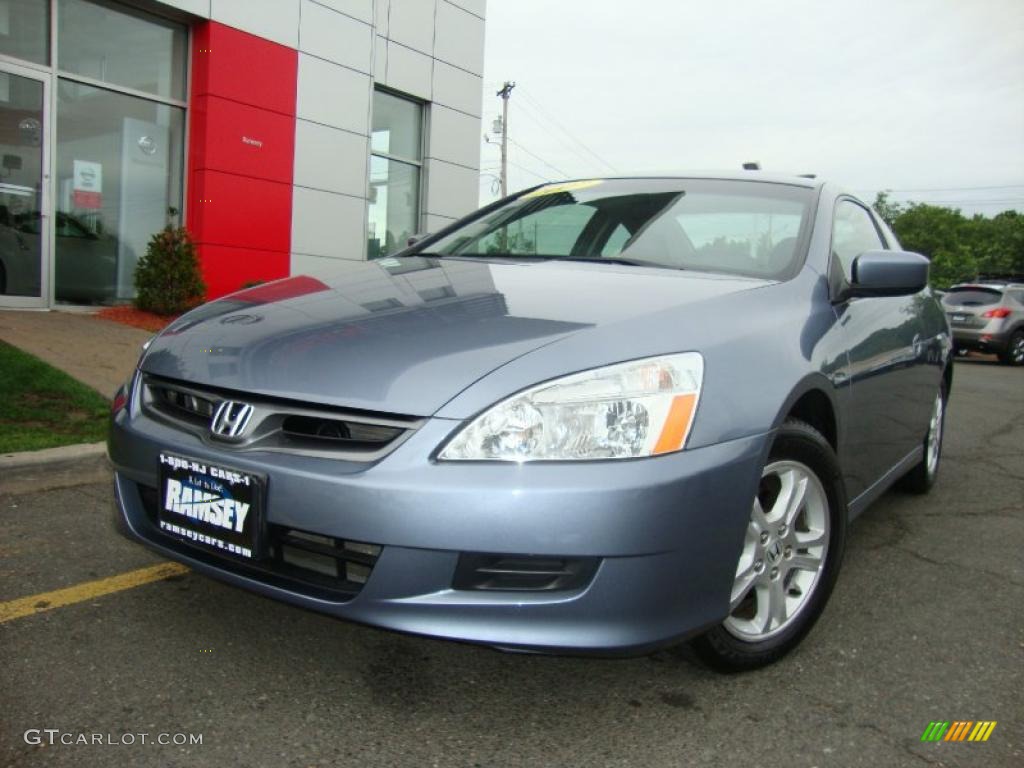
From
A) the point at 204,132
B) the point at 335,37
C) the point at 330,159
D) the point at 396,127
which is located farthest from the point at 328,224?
the point at 335,37

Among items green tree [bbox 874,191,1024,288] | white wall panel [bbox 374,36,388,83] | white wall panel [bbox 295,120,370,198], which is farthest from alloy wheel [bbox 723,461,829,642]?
green tree [bbox 874,191,1024,288]

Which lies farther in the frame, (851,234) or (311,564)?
(851,234)

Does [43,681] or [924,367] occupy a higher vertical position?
[924,367]

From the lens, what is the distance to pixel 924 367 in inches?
146

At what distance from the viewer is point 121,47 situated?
31.3ft

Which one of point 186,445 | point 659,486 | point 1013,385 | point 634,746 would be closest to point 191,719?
point 186,445

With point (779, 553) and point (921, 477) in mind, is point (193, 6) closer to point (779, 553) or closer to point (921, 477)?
point (921, 477)

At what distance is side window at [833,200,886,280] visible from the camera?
119 inches

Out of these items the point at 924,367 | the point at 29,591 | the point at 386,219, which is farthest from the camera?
the point at 386,219

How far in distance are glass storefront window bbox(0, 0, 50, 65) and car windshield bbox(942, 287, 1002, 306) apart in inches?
552

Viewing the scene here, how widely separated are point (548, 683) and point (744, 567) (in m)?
0.57

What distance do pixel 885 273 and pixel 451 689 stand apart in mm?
1797

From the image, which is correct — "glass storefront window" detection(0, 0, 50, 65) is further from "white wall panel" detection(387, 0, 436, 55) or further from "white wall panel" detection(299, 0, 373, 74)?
"white wall panel" detection(387, 0, 436, 55)

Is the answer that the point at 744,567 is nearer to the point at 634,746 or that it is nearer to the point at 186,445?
the point at 634,746
